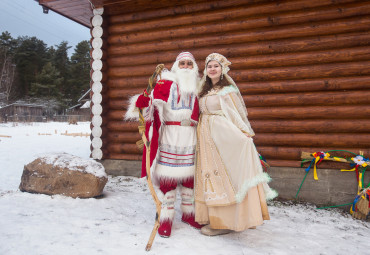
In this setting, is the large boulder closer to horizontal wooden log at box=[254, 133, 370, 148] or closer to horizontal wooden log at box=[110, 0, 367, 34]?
horizontal wooden log at box=[254, 133, 370, 148]

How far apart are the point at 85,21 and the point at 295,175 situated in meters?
6.12

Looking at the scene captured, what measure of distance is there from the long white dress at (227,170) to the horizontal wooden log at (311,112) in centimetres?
148

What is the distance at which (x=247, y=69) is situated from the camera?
14.1 feet

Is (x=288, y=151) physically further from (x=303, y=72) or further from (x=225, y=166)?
(x=225, y=166)

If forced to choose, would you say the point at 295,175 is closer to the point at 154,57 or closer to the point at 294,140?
the point at 294,140

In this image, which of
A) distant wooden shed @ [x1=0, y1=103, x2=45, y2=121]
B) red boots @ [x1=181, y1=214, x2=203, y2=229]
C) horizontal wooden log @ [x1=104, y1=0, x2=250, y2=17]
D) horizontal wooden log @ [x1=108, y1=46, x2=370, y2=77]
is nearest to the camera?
red boots @ [x1=181, y1=214, x2=203, y2=229]

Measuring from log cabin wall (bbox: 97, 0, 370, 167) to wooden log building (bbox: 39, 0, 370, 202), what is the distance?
14 mm

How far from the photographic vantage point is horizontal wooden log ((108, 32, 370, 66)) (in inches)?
149

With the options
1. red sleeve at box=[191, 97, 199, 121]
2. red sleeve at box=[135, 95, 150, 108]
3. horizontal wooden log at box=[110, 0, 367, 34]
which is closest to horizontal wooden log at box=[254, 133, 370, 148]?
red sleeve at box=[191, 97, 199, 121]

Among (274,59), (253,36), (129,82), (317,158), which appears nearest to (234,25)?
(253,36)

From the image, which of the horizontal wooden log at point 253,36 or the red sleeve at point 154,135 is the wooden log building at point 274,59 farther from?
the red sleeve at point 154,135

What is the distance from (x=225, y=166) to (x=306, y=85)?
2.26 m

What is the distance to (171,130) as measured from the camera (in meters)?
2.70

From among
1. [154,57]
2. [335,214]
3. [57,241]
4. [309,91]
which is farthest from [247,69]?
[57,241]
